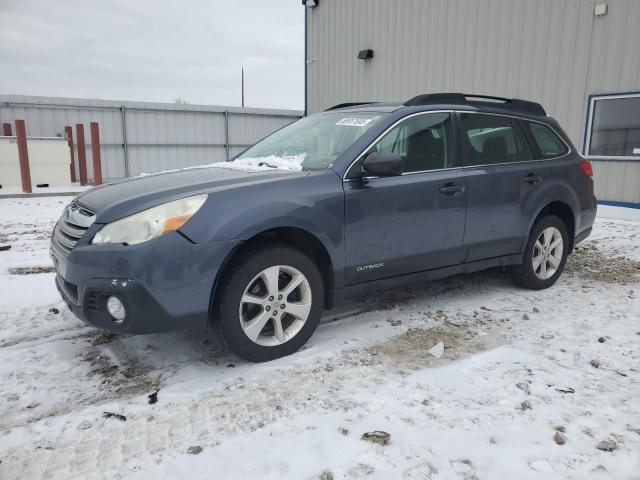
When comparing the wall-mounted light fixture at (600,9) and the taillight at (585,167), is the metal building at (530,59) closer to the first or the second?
the wall-mounted light fixture at (600,9)

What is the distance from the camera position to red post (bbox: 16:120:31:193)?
12.4 metres

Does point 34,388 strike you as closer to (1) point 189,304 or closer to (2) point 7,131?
(1) point 189,304

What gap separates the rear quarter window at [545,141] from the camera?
14.9 feet

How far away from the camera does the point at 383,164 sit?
3240 mm

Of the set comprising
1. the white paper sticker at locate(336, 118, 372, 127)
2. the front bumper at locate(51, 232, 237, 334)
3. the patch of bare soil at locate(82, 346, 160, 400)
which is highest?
the white paper sticker at locate(336, 118, 372, 127)

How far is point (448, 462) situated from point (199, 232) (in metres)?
1.70

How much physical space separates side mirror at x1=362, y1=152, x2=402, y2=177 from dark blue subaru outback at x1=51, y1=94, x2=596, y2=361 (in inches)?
0.5

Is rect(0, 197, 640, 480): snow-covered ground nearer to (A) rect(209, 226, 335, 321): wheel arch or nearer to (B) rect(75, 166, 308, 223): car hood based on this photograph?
(A) rect(209, 226, 335, 321): wheel arch

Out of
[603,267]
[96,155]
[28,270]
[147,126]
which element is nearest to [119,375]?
[28,270]

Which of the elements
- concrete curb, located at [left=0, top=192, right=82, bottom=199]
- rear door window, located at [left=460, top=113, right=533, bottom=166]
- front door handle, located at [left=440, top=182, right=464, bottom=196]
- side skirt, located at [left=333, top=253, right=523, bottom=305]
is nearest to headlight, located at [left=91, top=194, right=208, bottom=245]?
side skirt, located at [left=333, top=253, right=523, bottom=305]

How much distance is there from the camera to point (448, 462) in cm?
218

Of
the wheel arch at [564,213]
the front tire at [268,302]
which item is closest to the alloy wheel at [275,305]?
the front tire at [268,302]

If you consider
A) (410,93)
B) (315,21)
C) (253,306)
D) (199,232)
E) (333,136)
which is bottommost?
(253,306)

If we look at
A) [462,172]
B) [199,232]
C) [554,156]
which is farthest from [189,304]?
[554,156]
